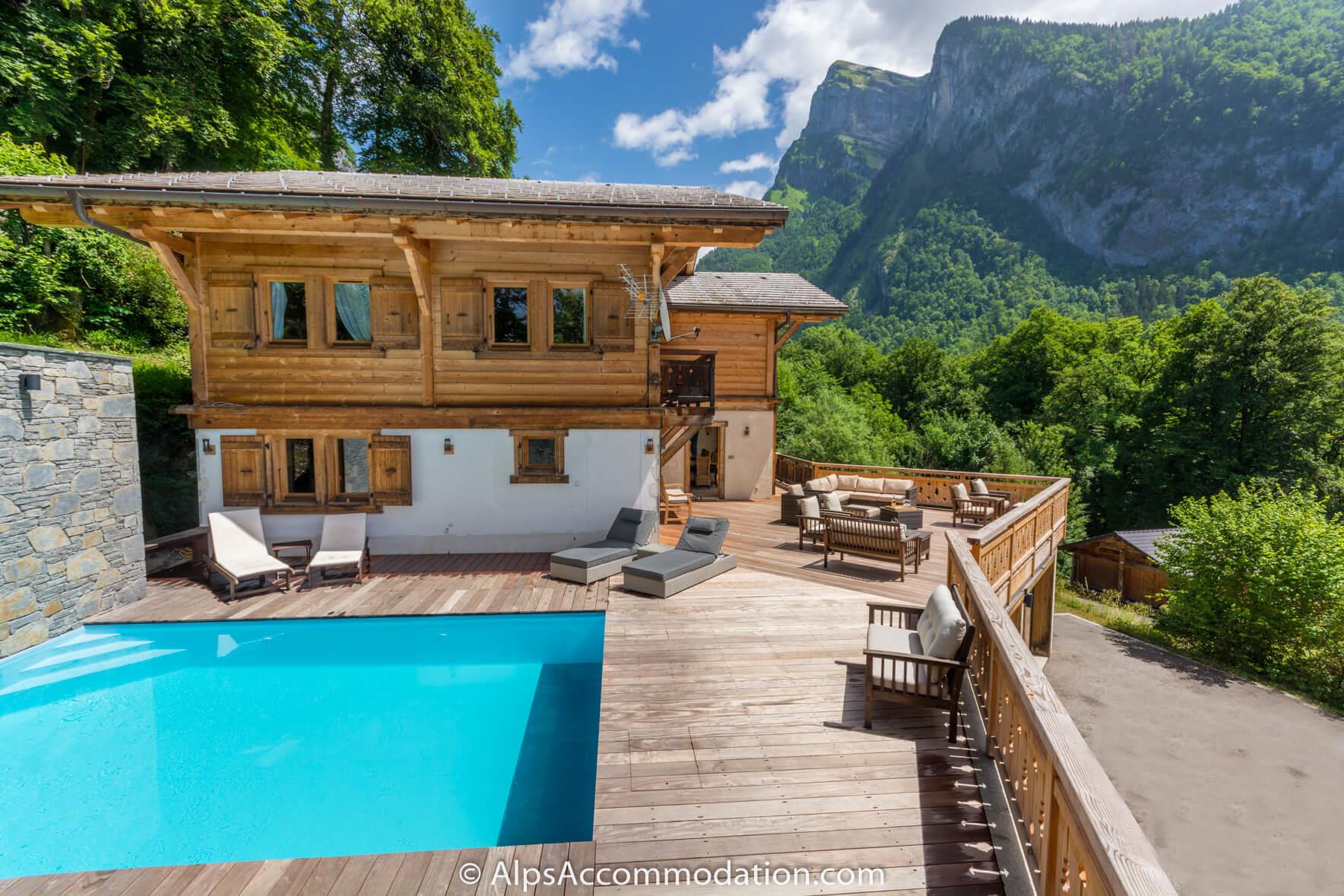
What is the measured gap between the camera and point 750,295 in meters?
14.9

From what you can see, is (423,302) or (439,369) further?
(439,369)

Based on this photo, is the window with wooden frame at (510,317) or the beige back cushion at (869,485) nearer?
the window with wooden frame at (510,317)

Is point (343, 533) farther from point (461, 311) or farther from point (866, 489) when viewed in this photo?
point (866, 489)

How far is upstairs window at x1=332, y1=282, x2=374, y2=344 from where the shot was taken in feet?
30.2

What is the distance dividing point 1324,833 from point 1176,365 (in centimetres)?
2470

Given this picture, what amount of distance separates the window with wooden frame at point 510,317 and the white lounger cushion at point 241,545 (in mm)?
4648

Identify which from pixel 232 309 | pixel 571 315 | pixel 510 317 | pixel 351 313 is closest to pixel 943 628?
pixel 571 315

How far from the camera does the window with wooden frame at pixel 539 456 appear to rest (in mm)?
9469

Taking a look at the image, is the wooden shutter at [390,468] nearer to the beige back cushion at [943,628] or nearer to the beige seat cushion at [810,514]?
the beige seat cushion at [810,514]

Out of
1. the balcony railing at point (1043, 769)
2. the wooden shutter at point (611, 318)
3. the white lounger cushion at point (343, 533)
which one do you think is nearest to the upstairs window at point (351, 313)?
the white lounger cushion at point (343, 533)

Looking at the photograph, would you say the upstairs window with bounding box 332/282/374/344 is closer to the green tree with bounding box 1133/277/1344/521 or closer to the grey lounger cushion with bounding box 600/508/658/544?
the grey lounger cushion with bounding box 600/508/658/544

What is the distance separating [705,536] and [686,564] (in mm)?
939

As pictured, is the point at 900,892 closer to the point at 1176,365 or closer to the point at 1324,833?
the point at 1324,833

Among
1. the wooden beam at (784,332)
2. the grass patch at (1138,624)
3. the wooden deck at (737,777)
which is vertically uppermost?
the wooden beam at (784,332)
